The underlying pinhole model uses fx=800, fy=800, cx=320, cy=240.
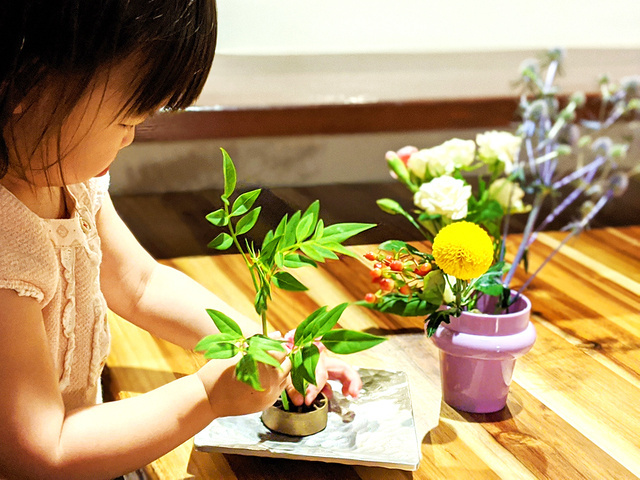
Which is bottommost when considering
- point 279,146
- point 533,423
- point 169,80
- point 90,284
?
point 279,146

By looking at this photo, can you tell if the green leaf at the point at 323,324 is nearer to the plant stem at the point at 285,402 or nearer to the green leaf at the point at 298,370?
the green leaf at the point at 298,370

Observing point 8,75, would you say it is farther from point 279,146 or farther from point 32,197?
point 279,146

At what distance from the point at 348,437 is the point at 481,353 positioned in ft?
0.49

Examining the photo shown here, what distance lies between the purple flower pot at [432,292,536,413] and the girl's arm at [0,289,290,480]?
0.65 ft

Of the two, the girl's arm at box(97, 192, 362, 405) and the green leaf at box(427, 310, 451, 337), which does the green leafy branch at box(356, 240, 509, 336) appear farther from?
the girl's arm at box(97, 192, 362, 405)

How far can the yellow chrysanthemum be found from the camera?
699mm

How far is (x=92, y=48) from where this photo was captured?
547mm

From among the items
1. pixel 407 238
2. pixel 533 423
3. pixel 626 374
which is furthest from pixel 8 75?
pixel 626 374

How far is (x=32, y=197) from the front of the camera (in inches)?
27.6

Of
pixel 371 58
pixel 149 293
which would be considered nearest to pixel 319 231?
pixel 149 293

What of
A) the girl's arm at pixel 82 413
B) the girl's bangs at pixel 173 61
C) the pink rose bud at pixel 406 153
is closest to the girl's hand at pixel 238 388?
the girl's arm at pixel 82 413

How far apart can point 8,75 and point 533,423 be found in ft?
Answer: 1.86

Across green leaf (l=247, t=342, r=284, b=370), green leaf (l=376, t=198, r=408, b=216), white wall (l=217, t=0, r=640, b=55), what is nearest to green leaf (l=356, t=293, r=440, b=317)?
green leaf (l=376, t=198, r=408, b=216)

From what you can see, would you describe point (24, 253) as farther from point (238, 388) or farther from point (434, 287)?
point (434, 287)
